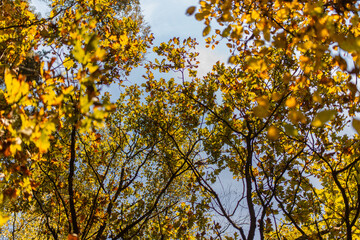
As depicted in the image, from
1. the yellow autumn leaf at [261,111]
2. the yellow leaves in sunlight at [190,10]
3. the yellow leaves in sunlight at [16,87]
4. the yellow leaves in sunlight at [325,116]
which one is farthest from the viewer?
the yellow leaves in sunlight at [190,10]

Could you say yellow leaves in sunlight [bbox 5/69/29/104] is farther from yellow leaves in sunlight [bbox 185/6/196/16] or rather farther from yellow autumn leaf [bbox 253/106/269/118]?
yellow autumn leaf [bbox 253/106/269/118]

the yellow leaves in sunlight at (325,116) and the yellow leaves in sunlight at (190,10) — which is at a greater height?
the yellow leaves in sunlight at (190,10)

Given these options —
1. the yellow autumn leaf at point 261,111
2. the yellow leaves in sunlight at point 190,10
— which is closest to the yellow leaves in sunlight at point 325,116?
the yellow autumn leaf at point 261,111

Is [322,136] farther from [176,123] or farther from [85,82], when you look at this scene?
[85,82]

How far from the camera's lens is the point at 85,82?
4.91ft

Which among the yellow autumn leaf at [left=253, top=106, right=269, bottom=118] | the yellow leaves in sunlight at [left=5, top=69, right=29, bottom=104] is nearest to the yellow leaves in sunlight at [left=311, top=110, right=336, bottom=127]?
the yellow autumn leaf at [left=253, top=106, right=269, bottom=118]

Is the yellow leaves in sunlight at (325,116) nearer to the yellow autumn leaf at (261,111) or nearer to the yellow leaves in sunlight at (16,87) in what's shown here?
the yellow autumn leaf at (261,111)

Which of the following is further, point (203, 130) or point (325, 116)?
point (203, 130)

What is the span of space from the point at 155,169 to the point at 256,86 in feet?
14.0

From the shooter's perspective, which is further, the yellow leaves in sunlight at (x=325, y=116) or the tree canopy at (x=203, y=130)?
the tree canopy at (x=203, y=130)

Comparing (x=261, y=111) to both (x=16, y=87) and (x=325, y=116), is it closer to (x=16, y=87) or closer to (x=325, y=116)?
(x=325, y=116)

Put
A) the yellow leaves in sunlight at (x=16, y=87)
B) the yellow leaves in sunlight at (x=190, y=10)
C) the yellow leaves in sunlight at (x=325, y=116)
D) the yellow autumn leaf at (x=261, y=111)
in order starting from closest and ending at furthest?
the yellow leaves in sunlight at (x=325, y=116) < the yellow leaves in sunlight at (x=16, y=87) < the yellow autumn leaf at (x=261, y=111) < the yellow leaves in sunlight at (x=190, y=10)

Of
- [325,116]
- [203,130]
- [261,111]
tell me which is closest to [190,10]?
[261,111]

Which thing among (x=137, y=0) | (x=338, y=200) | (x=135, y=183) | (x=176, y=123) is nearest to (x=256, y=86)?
(x=176, y=123)
